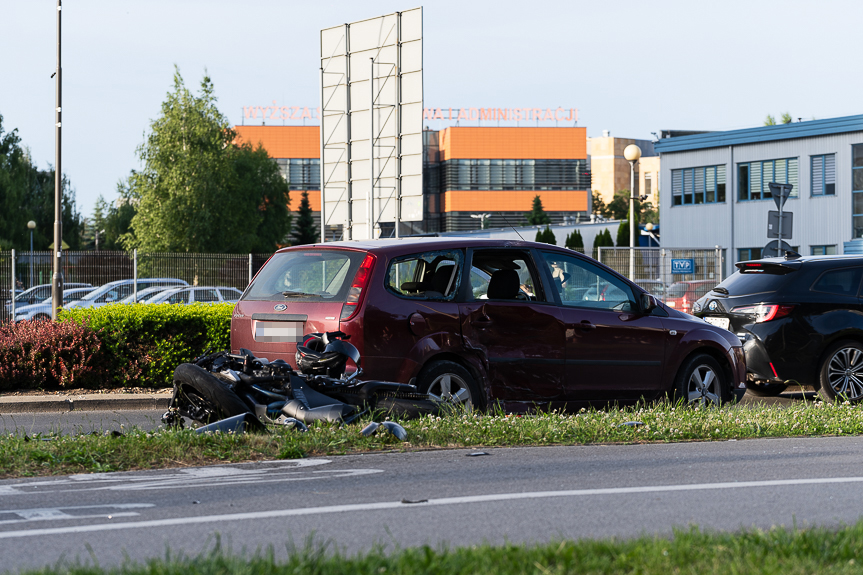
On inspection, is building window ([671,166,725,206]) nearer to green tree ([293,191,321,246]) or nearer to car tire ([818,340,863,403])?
car tire ([818,340,863,403])

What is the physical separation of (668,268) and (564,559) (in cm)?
2265

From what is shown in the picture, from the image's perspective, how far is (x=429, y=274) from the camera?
9.01m

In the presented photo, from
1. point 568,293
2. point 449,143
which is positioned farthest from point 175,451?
point 449,143

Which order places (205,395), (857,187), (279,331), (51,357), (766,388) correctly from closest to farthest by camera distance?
(205,395) → (279,331) → (766,388) → (51,357) → (857,187)

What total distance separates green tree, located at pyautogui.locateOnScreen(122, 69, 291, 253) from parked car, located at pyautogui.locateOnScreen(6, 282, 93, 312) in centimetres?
2277

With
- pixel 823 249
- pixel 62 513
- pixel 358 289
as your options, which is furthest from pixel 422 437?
pixel 823 249

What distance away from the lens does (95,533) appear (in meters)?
4.72

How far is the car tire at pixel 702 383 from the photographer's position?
9.95 metres

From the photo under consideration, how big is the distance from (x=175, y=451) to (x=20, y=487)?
1.08 meters

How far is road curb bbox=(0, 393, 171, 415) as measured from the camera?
11.9 meters

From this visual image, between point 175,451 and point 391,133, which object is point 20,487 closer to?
point 175,451

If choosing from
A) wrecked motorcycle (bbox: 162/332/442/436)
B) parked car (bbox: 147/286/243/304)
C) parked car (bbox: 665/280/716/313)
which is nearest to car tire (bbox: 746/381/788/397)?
wrecked motorcycle (bbox: 162/332/442/436)

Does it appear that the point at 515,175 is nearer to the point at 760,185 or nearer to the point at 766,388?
the point at 760,185

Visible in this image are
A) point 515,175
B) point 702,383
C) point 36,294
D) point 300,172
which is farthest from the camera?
point 300,172
